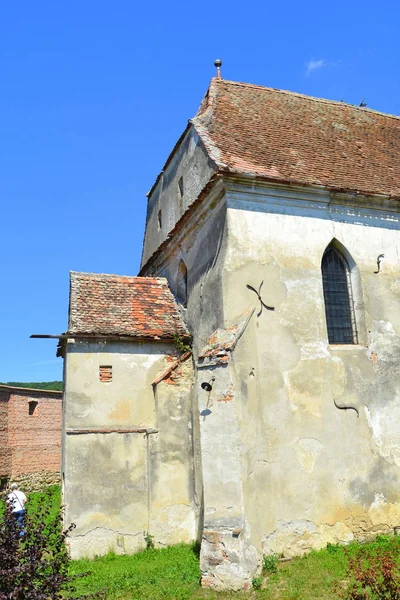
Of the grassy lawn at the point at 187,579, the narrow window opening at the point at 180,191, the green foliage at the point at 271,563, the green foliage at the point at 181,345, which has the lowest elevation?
the grassy lawn at the point at 187,579

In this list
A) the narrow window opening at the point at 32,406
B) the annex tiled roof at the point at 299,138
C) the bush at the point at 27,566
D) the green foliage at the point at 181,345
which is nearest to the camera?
the bush at the point at 27,566

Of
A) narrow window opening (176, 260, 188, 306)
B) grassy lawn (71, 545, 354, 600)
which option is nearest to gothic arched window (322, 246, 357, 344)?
narrow window opening (176, 260, 188, 306)

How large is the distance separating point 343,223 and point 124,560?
7857 millimetres

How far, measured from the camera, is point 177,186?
14156 millimetres

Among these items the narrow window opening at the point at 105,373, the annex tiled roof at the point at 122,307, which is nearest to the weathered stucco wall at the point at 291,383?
the annex tiled roof at the point at 122,307

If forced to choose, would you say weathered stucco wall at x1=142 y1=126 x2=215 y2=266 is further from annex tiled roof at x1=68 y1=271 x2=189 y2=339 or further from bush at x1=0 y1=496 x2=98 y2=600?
bush at x1=0 y1=496 x2=98 y2=600

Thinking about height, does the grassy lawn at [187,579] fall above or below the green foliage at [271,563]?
below

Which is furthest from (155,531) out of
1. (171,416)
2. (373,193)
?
(373,193)

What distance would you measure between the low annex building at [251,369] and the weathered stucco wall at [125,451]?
3cm

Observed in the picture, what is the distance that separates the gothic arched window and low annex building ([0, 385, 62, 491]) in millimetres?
17140

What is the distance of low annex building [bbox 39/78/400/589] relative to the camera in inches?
352

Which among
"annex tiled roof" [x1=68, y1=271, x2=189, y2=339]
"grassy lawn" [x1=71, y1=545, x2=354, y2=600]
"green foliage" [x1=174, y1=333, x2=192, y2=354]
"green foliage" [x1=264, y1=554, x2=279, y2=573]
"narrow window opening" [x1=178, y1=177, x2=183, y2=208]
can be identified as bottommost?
"grassy lawn" [x1=71, y1=545, x2=354, y2=600]

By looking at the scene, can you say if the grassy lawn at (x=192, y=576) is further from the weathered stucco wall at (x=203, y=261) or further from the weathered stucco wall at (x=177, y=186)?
the weathered stucco wall at (x=177, y=186)

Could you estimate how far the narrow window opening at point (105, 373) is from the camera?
11.2 meters
